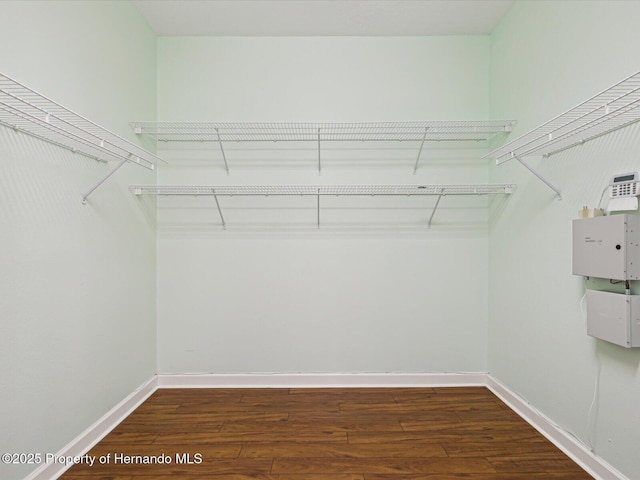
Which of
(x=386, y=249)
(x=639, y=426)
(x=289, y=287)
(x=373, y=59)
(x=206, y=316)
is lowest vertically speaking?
(x=639, y=426)

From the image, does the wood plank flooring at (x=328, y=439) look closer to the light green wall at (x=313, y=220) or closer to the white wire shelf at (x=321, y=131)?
the light green wall at (x=313, y=220)

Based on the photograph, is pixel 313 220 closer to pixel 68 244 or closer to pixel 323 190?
pixel 323 190

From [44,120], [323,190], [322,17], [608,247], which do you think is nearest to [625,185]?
[608,247]

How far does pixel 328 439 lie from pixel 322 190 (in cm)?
158

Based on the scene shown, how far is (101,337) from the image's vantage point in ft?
6.39

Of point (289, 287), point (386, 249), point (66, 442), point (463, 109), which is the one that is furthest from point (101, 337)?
point (463, 109)

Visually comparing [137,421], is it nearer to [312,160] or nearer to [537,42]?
[312,160]

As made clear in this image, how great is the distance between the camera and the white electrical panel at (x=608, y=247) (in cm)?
140

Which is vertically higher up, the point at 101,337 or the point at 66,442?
the point at 101,337

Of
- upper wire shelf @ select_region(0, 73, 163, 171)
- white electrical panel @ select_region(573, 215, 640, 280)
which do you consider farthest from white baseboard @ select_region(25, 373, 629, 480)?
upper wire shelf @ select_region(0, 73, 163, 171)

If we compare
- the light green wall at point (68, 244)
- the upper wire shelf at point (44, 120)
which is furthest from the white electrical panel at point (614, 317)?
the light green wall at point (68, 244)

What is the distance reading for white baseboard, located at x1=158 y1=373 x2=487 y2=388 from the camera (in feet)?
8.37

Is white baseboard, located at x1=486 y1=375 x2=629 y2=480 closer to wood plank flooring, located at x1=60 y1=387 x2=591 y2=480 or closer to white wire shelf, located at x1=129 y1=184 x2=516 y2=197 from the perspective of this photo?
wood plank flooring, located at x1=60 y1=387 x2=591 y2=480

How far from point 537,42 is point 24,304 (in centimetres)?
302
